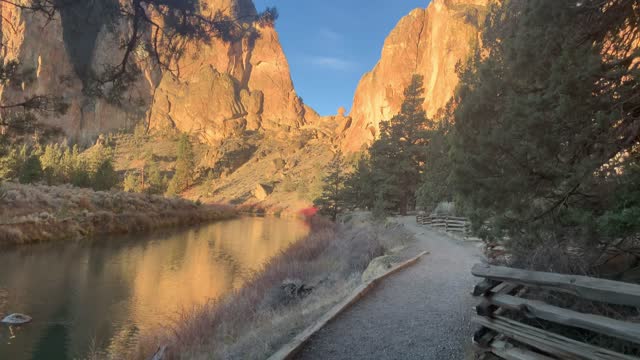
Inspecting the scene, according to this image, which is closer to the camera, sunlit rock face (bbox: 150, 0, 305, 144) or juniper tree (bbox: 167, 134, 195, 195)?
juniper tree (bbox: 167, 134, 195, 195)

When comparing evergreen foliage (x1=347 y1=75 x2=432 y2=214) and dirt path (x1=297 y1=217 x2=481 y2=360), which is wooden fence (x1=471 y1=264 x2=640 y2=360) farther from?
evergreen foliage (x1=347 y1=75 x2=432 y2=214)

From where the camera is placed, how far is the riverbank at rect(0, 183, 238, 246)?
1007 inches

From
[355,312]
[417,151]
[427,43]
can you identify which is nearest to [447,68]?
[427,43]

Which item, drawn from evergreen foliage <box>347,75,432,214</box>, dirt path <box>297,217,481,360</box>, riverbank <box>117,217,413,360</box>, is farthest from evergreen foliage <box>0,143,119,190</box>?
dirt path <box>297,217,481,360</box>

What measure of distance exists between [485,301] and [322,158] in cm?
10156

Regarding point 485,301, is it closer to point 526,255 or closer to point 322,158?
point 526,255

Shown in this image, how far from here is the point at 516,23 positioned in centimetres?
741

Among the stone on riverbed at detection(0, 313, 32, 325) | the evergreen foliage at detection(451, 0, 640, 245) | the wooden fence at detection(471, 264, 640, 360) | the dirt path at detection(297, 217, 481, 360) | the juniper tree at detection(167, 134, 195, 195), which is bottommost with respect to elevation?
the stone on riverbed at detection(0, 313, 32, 325)

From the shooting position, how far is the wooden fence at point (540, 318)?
3312 millimetres

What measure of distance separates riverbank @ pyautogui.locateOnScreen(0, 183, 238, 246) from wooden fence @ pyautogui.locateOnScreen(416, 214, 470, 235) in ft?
74.9

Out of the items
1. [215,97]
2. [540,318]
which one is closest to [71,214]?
[540,318]

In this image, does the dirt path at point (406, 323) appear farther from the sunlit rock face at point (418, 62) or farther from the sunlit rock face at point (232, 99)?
the sunlit rock face at point (232, 99)

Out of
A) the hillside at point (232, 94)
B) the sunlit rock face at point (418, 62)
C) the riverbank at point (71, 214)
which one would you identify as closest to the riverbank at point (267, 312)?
the hillside at point (232, 94)

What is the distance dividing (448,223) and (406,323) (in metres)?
16.8
